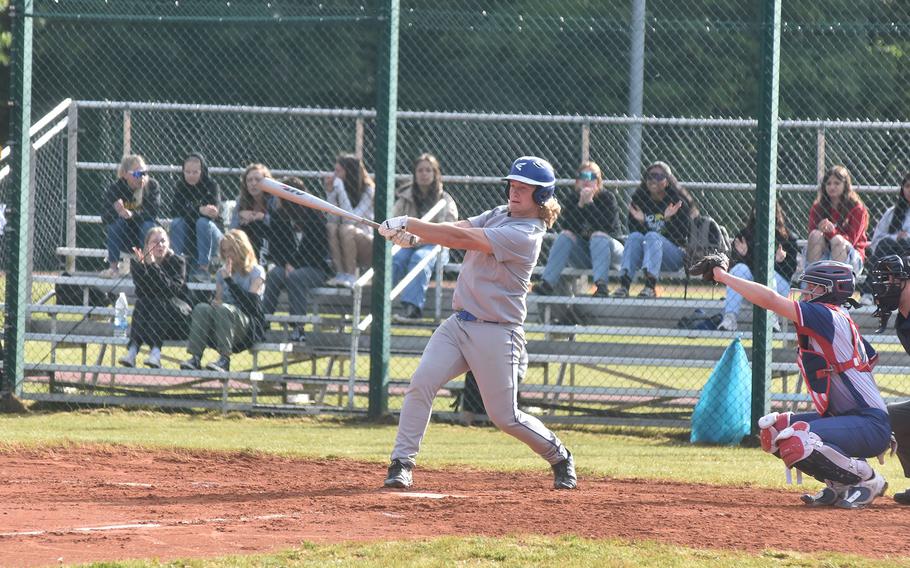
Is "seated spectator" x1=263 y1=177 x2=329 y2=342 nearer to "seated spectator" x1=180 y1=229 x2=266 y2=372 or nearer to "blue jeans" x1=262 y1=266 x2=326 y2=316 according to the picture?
"blue jeans" x1=262 y1=266 x2=326 y2=316

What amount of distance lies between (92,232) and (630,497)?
1118 cm

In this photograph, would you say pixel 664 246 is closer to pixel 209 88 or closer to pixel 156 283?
pixel 156 283

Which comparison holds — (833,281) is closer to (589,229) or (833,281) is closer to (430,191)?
(589,229)

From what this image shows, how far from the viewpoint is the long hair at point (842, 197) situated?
11023mm

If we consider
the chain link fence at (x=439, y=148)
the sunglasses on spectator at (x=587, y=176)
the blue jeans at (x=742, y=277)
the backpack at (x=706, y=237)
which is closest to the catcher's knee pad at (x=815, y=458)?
the chain link fence at (x=439, y=148)

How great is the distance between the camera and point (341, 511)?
6.48m

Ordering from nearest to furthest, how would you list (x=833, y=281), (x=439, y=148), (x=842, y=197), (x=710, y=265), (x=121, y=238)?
(x=710, y=265) → (x=833, y=281) → (x=842, y=197) → (x=121, y=238) → (x=439, y=148)

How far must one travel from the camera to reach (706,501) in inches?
282

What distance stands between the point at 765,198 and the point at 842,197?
3.82 feet

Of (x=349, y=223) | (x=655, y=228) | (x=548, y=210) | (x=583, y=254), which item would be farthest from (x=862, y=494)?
(x=349, y=223)

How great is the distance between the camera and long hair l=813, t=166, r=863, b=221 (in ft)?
36.2

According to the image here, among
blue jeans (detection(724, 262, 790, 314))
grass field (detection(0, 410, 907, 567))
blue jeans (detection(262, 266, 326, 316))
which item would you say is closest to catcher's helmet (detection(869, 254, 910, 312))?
grass field (detection(0, 410, 907, 567))

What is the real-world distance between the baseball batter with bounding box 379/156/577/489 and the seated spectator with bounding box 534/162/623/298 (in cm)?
435

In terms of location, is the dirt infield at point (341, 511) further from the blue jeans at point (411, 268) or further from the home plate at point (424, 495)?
the blue jeans at point (411, 268)
